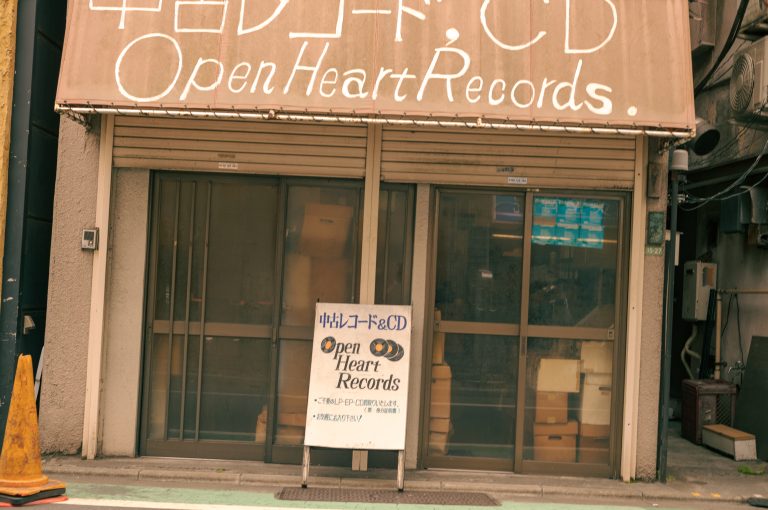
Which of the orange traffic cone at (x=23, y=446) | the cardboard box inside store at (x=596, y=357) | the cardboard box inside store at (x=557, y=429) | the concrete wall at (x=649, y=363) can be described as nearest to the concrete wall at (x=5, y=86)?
the orange traffic cone at (x=23, y=446)

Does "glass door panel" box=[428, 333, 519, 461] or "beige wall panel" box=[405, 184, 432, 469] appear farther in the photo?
"glass door panel" box=[428, 333, 519, 461]

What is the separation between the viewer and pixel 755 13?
9.35 meters

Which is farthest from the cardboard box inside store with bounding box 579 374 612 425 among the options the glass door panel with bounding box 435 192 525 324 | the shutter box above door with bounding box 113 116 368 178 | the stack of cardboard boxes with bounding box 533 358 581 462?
the shutter box above door with bounding box 113 116 368 178

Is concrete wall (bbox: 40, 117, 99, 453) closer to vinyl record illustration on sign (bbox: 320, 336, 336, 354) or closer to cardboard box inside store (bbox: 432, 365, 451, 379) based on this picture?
vinyl record illustration on sign (bbox: 320, 336, 336, 354)

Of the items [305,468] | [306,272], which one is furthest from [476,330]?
[305,468]

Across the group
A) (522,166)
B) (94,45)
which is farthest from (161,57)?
(522,166)

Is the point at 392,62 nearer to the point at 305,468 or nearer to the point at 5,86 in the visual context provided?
the point at 305,468

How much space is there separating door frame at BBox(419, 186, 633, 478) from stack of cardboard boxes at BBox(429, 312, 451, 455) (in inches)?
2.8

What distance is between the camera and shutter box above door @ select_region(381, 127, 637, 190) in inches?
323

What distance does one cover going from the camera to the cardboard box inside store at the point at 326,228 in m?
8.44

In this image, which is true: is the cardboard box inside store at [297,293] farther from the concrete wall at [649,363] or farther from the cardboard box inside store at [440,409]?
the concrete wall at [649,363]

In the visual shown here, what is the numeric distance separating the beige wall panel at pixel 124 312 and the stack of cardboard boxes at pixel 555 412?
410 centimetres

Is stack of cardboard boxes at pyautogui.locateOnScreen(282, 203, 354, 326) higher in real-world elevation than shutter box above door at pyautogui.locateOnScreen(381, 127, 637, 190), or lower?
lower

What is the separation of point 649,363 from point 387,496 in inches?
116
